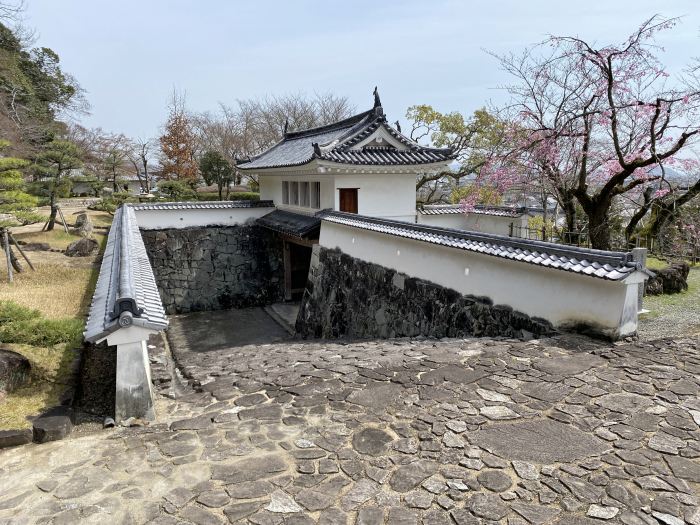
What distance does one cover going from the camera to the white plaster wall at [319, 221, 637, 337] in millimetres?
6250

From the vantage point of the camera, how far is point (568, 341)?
6.45m

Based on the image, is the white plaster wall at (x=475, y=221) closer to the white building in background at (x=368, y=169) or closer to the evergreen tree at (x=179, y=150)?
the white building in background at (x=368, y=169)

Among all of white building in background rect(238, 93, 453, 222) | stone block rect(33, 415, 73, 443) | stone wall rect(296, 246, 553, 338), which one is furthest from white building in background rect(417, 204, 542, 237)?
stone block rect(33, 415, 73, 443)

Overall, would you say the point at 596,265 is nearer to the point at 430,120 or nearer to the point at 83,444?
the point at 83,444

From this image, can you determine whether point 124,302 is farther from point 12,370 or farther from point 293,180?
point 293,180

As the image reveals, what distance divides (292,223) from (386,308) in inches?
263

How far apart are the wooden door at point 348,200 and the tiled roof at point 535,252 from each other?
16.2 feet

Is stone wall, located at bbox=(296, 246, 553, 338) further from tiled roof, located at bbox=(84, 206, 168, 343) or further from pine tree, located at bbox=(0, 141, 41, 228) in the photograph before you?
pine tree, located at bbox=(0, 141, 41, 228)

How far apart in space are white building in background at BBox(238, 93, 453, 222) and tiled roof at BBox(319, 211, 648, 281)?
187 inches

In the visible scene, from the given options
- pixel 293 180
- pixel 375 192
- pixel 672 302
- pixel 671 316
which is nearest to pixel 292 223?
pixel 293 180

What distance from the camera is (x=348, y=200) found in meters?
15.5

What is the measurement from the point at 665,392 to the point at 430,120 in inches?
877

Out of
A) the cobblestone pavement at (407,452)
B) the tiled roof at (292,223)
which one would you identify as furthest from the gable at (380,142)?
the cobblestone pavement at (407,452)

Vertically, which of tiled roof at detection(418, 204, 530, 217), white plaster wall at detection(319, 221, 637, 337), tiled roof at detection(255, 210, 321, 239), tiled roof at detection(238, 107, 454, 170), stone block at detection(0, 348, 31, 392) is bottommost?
stone block at detection(0, 348, 31, 392)
